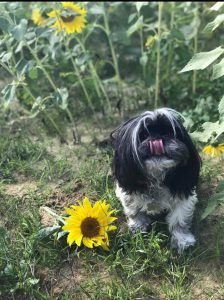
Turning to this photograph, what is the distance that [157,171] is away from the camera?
362 cm

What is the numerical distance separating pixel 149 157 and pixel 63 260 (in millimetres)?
1001

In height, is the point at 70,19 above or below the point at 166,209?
Result: above

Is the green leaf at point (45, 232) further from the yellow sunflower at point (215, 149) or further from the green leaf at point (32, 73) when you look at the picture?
the green leaf at point (32, 73)

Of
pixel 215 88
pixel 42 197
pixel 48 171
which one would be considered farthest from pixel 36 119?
pixel 215 88

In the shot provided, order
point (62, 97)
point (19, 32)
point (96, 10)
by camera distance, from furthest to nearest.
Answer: point (96, 10) → point (62, 97) → point (19, 32)

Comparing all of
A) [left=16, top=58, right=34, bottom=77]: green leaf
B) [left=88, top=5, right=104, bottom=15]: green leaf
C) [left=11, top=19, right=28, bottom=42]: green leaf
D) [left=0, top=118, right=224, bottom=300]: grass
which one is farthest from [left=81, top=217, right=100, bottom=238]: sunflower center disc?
[left=88, top=5, right=104, bottom=15]: green leaf

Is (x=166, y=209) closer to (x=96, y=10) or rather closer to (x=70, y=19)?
(x=70, y=19)

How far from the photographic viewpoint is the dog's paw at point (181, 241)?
381cm

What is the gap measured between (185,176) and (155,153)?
1.37 feet

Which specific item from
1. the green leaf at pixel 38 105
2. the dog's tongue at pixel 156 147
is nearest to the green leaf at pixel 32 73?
the green leaf at pixel 38 105

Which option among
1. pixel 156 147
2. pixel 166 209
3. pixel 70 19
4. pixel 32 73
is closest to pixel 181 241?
pixel 166 209

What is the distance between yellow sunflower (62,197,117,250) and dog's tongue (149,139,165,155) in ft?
2.28

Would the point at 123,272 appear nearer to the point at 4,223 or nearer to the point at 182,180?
the point at 182,180

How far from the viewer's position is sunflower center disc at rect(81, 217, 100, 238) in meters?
3.79
